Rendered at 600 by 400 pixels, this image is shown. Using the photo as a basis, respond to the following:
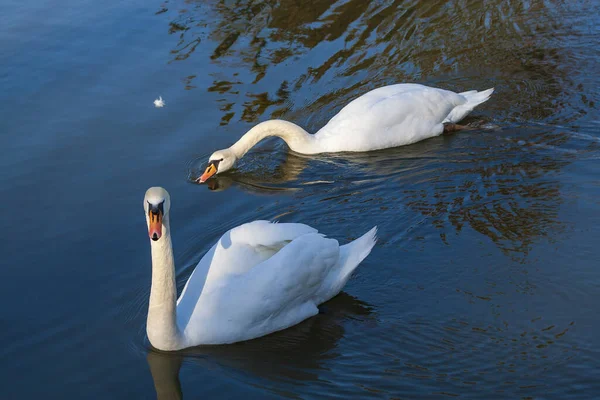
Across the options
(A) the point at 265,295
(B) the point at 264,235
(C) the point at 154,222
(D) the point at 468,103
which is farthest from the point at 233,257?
(D) the point at 468,103

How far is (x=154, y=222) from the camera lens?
6406 mm

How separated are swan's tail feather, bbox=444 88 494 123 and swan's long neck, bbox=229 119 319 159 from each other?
1849 mm

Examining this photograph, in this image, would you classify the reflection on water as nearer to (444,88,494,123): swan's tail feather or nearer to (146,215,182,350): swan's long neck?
(444,88,494,123): swan's tail feather

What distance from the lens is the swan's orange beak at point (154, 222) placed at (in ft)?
21.0

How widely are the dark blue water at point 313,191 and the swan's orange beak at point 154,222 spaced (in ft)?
3.84

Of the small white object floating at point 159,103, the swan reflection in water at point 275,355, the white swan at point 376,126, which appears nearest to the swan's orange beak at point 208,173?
the white swan at point 376,126

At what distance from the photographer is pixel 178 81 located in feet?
42.9

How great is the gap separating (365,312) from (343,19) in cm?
890

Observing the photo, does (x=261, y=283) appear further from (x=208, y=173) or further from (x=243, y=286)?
(x=208, y=173)

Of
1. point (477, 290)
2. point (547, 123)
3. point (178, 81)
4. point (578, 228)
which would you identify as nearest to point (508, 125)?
point (547, 123)

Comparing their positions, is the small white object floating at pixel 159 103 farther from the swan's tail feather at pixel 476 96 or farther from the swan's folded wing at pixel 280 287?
the swan's folded wing at pixel 280 287

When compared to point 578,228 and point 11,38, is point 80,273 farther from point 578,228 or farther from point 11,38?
point 11,38

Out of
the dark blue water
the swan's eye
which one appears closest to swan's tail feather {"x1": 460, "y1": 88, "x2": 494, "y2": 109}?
the dark blue water

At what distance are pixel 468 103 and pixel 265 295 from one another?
542cm
